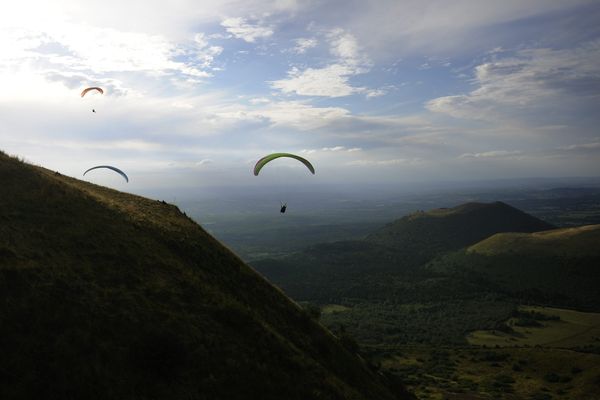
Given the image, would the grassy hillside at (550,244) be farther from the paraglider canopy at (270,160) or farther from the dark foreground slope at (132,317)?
the paraglider canopy at (270,160)

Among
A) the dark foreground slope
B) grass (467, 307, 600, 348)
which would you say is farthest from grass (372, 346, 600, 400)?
the dark foreground slope

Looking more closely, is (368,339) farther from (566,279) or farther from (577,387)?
(566,279)

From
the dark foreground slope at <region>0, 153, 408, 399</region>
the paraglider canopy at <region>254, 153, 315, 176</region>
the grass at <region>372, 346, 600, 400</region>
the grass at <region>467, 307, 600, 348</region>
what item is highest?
the paraglider canopy at <region>254, 153, 315, 176</region>

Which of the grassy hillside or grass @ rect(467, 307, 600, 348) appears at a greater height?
the grassy hillside

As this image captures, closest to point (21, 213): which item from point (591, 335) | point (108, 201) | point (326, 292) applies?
point (108, 201)

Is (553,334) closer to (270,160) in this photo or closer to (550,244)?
(550,244)

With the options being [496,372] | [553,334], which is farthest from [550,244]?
[496,372]

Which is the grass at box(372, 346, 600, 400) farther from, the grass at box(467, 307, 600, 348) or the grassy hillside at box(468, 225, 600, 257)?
the grassy hillside at box(468, 225, 600, 257)
